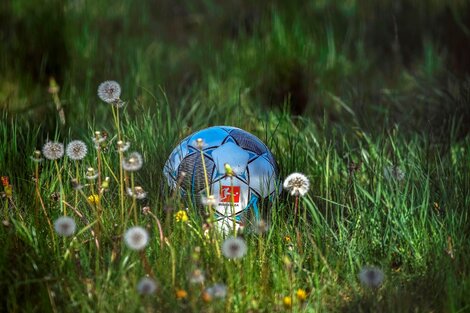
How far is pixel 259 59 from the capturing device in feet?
16.3

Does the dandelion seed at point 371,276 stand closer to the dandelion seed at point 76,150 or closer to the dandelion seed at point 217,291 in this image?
the dandelion seed at point 217,291

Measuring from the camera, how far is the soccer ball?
116 inches

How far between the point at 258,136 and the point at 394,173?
3.06ft

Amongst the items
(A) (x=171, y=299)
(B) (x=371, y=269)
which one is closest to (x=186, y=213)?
(A) (x=171, y=299)

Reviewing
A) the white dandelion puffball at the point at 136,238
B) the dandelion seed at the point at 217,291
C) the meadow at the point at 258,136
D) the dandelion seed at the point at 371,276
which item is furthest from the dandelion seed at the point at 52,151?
the dandelion seed at the point at 371,276

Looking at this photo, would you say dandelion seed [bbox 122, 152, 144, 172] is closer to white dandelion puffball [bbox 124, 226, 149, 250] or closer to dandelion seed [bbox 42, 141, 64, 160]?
white dandelion puffball [bbox 124, 226, 149, 250]

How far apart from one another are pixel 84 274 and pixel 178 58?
3.19m

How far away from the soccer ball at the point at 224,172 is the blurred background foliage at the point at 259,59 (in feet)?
3.20

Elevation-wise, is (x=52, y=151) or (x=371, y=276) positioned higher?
(x=52, y=151)

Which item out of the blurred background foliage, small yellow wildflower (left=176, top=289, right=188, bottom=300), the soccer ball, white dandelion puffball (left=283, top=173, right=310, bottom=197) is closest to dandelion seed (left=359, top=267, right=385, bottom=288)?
white dandelion puffball (left=283, top=173, right=310, bottom=197)

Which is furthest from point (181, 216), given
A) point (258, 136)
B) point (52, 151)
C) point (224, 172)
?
point (258, 136)

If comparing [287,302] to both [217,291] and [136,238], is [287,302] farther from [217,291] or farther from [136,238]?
[136,238]

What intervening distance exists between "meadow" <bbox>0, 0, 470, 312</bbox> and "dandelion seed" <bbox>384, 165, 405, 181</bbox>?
0.04ft

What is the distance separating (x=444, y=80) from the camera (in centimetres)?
479
